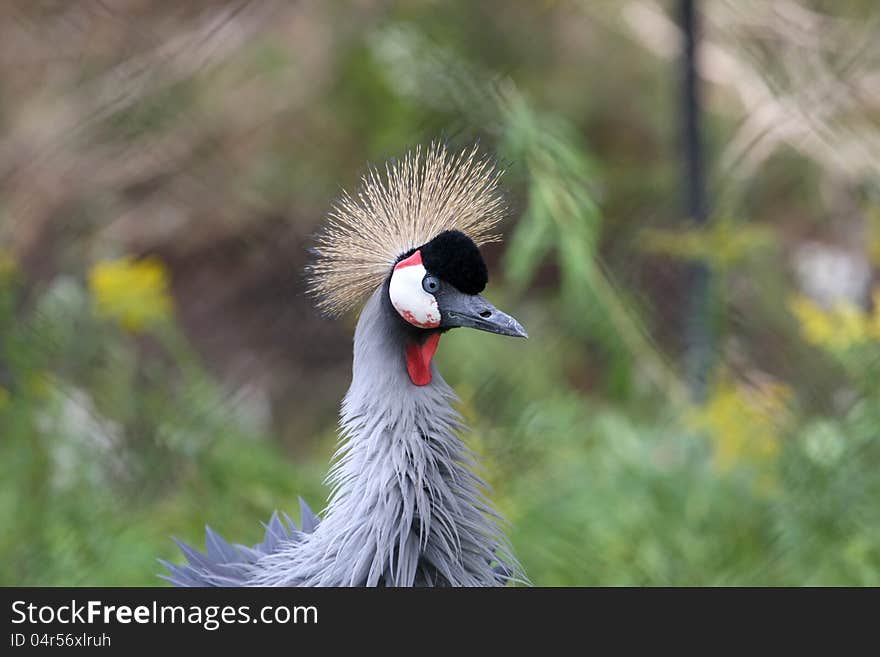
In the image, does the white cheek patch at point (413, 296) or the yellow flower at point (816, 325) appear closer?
the white cheek patch at point (413, 296)

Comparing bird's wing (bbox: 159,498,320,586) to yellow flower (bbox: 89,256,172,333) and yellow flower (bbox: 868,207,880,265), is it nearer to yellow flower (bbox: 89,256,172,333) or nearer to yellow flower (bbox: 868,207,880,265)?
yellow flower (bbox: 89,256,172,333)

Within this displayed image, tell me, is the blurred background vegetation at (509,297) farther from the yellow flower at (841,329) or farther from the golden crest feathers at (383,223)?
the golden crest feathers at (383,223)

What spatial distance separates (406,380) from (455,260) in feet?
0.49

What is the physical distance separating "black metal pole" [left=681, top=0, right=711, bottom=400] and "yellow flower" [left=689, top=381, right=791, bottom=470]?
0.08 meters

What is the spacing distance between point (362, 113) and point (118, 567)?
1534 mm

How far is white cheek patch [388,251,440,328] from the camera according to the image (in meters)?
1.28

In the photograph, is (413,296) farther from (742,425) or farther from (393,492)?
(742,425)

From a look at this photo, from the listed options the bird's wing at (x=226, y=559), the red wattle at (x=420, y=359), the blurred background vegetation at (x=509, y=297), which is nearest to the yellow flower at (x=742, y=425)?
the blurred background vegetation at (x=509, y=297)

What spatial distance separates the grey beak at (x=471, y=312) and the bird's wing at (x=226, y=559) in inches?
15.1

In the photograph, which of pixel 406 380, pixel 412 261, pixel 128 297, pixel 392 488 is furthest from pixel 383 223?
pixel 128 297

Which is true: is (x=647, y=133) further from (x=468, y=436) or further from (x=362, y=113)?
(x=468, y=436)

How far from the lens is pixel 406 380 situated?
132cm

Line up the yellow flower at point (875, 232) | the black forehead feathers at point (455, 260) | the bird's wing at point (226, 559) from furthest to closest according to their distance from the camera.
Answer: the yellow flower at point (875, 232), the bird's wing at point (226, 559), the black forehead feathers at point (455, 260)

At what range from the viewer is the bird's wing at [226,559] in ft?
4.79
